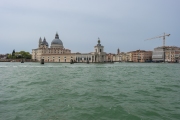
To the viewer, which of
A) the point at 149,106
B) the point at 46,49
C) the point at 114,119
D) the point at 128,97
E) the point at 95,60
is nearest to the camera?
the point at 114,119

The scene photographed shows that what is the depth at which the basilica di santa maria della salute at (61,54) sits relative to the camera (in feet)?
280

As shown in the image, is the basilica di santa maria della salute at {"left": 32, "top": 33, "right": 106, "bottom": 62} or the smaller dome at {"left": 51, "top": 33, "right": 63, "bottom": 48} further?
the smaller dome at {"left": 51, "top": 33, "right": 63, "bottom": 48}

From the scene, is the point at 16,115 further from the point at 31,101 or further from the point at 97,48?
the point at 97,48

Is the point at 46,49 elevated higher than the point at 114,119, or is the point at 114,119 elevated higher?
the point at 46,49

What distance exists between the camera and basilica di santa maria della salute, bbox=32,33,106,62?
85250 millimetres

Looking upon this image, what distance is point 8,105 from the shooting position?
554 centimetres

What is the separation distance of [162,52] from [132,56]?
46.3 ft

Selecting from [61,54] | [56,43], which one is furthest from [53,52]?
[61,54]

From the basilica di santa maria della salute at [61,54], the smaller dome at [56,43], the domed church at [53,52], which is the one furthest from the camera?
the smaller dome at [56,43]

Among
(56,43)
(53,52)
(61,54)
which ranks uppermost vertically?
(56,43)

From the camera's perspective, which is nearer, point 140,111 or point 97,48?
point 140,111

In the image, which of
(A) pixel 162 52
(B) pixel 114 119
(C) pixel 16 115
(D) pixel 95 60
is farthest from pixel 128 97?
(A) pixel 162 52

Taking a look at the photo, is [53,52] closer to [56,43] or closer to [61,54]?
[56,43]

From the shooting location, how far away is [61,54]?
9050 cm
